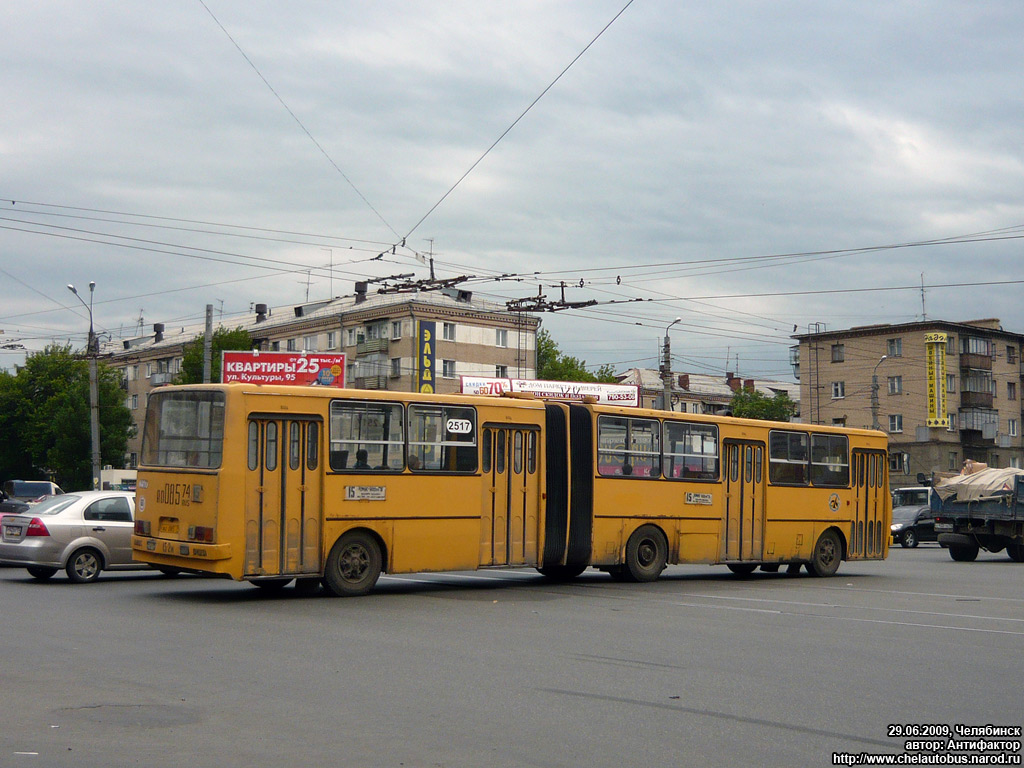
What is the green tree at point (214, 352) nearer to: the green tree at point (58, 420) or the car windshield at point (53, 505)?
the green tree at point (58, 420)

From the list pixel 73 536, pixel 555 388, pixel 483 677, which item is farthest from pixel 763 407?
pixel 483 677

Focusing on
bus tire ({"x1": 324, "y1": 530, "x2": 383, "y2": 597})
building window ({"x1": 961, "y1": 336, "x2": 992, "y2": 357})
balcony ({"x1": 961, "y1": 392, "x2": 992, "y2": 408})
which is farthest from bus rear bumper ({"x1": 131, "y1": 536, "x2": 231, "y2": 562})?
building window ({"x1": 961, "y1": 336, "x2": 992, "y2": 357})

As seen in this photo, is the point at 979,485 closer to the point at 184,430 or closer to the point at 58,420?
the point at 184,430

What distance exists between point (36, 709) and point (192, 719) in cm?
112

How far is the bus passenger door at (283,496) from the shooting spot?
1530 centimetres

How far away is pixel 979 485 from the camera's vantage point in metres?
30.4

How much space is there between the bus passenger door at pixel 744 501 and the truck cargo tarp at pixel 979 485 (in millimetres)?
11583

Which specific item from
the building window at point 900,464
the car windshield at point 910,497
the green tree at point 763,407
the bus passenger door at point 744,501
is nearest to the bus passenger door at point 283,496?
the bus passenger door at point 744,501

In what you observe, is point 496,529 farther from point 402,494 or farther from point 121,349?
point 121,349

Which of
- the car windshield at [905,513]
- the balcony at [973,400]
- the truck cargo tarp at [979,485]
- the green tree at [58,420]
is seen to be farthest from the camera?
the green tree at [58,420]

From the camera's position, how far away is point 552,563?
61.7ft

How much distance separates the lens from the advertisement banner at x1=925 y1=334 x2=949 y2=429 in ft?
244

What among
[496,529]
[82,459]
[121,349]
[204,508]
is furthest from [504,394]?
[121,349]

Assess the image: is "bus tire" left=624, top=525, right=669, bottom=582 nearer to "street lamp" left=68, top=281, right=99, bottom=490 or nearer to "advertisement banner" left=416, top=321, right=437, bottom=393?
"street lamp" left=68, top=281, right=99, bottom=490
